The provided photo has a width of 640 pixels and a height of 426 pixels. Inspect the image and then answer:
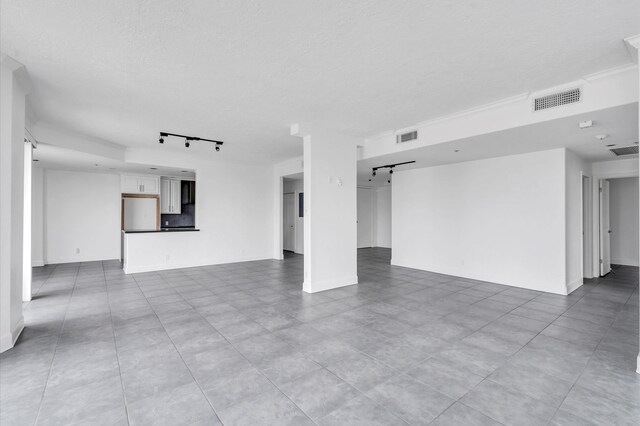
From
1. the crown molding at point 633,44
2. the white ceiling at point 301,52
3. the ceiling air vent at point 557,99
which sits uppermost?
the white ceiling at point 301,52

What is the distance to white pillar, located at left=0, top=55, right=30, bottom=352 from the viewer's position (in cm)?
282

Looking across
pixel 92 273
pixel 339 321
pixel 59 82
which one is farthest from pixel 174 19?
pixel 92 273

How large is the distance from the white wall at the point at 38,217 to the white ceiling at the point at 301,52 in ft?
14.6

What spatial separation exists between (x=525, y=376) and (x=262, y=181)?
24.5 ft

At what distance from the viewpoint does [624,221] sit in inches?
305

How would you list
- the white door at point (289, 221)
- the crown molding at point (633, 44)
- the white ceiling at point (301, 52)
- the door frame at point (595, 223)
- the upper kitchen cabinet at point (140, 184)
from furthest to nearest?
the white door at point (289, 221) < the upper kitchen cabinet at point (140, 184) < the door frame at point (595, 223) < the crown molding at point (633, 44) < the white ceiling at point (301, 52)

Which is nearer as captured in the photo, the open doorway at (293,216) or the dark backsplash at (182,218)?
the dark backsplash at (182,218)

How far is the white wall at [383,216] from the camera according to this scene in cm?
1173

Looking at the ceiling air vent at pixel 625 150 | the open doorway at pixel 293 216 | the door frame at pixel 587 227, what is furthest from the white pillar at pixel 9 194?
the door frame at pixel 587 227

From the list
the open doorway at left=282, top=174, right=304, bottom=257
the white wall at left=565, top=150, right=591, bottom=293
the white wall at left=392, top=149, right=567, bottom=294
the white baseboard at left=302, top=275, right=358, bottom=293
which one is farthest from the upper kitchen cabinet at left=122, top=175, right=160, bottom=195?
the white wall at left=565, top=150, right=591, bottom=293

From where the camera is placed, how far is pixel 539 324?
356cm

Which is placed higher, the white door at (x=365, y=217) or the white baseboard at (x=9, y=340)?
the white door at (x=365, y=217)

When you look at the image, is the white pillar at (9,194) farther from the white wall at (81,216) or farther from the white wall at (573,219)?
the white wall at (573,219)

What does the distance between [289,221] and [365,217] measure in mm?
3077
